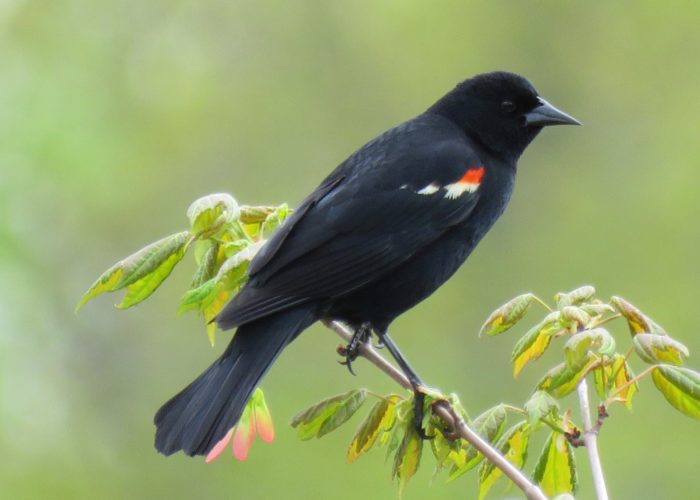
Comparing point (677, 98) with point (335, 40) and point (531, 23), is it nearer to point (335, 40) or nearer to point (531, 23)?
point (531, 23)

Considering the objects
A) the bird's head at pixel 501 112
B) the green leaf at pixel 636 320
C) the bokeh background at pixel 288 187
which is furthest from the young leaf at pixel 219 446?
the bokeh background at pixel 288 187

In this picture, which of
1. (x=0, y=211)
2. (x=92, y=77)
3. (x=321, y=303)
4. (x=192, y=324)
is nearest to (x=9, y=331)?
(x=0, y=211)

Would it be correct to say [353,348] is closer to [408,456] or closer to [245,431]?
[245,431]

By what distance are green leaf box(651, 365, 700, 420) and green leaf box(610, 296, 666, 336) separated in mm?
121

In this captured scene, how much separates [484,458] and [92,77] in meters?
7.78

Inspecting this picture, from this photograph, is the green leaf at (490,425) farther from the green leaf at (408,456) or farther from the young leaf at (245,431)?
the young leaf at (245,431)

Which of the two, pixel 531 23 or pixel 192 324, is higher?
pixel 531 23

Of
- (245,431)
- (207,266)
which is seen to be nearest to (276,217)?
(207,266)

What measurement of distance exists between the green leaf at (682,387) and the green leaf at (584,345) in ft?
→ 0.33

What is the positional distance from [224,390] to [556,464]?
836mm

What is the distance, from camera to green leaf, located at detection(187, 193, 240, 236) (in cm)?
259

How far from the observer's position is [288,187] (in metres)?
9.65

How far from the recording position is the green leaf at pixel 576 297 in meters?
2.44

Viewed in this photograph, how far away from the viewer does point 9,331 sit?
7113 millimetres
